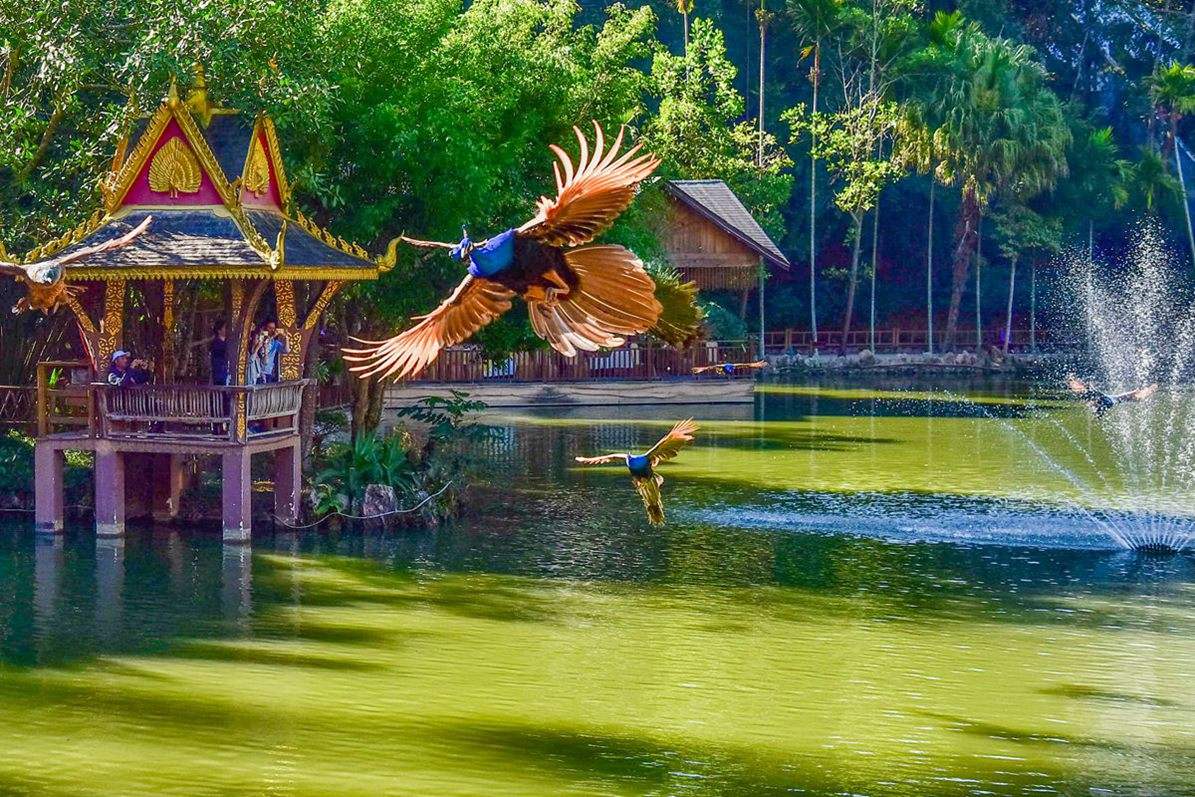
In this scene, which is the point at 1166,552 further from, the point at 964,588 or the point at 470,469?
the point at 470,469

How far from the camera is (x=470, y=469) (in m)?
30.2

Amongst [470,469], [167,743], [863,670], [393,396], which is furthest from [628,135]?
[167,743]

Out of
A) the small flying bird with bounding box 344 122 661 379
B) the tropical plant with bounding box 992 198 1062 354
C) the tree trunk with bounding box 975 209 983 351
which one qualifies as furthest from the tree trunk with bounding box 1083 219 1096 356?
the small flying bird with bounding box 344 122 661 379

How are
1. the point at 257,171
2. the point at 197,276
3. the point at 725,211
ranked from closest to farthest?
1. the point at 197,276
2. the point at 257,171
3. the point at 725,211

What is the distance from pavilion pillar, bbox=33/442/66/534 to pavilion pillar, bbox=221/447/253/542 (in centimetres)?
211

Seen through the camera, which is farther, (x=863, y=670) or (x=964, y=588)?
(x=964, y=588)

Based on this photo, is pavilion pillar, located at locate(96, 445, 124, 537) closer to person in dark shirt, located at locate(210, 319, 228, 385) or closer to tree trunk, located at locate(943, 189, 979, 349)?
person in dark shirt, located at locate(210, 319, 228, 385)

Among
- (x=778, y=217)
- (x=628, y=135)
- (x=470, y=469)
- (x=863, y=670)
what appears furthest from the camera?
(x=778, y=217)

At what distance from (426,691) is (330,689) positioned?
80 cm

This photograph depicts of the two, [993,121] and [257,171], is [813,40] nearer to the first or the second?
[993,121]

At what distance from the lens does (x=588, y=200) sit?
696 centimetres

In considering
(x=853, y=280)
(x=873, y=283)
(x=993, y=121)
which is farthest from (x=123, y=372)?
(x=993, y=121)

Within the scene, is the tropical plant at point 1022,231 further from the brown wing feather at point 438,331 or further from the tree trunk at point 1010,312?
the brown wing feather at point 438,331

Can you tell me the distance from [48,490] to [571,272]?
55.4 ft
